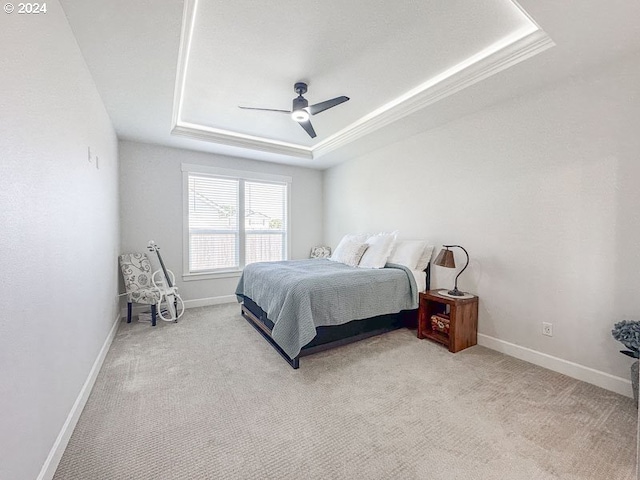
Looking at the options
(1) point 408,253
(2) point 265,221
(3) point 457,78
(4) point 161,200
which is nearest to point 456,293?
(1) point 408,253

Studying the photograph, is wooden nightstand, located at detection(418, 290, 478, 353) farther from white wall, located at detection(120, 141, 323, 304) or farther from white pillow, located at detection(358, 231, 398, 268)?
white wall, located at detection(120, 141, 323, 304)

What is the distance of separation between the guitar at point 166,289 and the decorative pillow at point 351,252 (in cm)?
231

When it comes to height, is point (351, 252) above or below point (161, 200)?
below

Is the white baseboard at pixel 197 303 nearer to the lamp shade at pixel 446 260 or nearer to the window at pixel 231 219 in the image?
the window at pixel 231 219

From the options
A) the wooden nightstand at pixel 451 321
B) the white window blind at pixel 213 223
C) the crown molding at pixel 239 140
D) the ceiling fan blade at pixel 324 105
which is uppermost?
the crown molding at pixel 239 140

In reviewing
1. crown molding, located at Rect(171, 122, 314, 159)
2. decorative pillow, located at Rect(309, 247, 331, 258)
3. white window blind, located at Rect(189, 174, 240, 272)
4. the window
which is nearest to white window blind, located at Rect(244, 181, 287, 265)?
the window

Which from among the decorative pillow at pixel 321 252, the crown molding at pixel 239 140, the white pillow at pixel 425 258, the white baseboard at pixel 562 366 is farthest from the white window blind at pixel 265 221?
the white baseboard at pixel 562 366

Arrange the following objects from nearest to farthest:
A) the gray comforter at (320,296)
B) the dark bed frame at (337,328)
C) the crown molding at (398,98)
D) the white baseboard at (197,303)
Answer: the crown molding at (398,98), the gray comforter at (320,296), the dark bed frame at (337,328), the white baseboard at (197,303)

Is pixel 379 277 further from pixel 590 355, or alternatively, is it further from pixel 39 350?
pixel 39 350

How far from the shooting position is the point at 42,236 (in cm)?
136

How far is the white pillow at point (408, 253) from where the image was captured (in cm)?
348

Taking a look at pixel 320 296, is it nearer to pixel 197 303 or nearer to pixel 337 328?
pixel 337 328

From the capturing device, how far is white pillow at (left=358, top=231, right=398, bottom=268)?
3.54m

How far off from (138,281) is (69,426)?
95.1 inches
